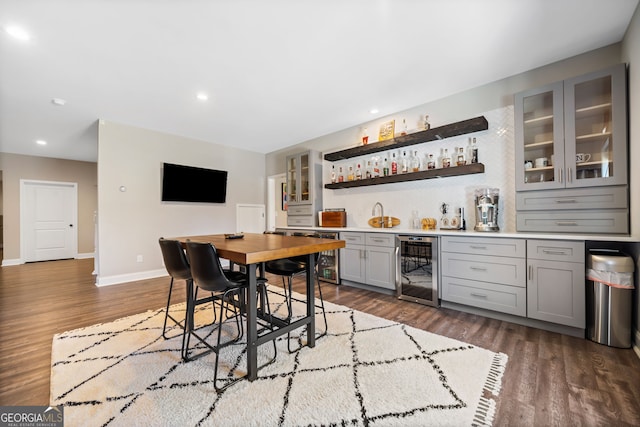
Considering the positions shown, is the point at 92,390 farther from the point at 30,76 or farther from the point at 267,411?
the point at 30,76

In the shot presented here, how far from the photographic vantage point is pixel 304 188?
196 inches

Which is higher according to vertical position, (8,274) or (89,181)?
(89,181)

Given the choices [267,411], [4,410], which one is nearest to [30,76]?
[4,410]

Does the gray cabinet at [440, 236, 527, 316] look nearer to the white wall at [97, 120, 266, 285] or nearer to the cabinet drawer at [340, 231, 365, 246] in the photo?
the cabinet drawer at [340, 231, 365, 246]

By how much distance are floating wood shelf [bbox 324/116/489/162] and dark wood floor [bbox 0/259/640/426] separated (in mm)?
2180

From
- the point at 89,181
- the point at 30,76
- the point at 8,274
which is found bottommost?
the point at 8,274

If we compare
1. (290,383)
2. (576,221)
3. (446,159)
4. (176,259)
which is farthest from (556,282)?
(176,259)

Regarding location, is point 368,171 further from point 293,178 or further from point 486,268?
point 486,268

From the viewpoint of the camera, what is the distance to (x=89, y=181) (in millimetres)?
7109

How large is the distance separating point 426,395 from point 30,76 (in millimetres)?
4889

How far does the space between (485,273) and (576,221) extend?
96cm

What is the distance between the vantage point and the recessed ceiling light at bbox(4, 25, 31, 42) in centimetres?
214

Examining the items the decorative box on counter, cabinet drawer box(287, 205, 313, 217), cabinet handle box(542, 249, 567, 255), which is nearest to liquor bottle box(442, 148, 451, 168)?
cabinet handle box(542, 249, 567, 255)

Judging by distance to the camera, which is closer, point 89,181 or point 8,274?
point 8,274
